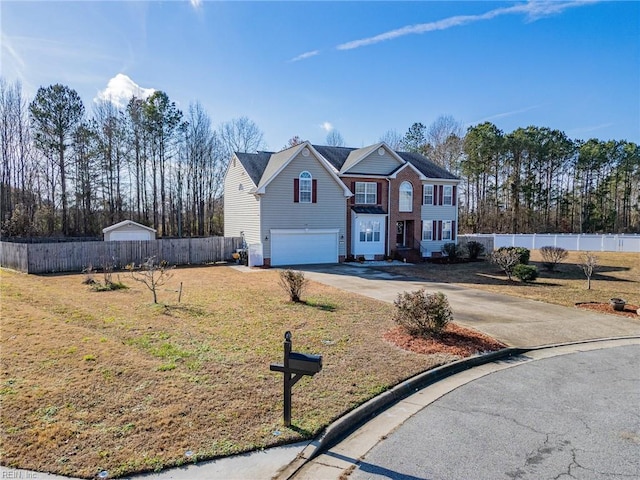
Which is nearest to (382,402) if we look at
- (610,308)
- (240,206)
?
(610,308)

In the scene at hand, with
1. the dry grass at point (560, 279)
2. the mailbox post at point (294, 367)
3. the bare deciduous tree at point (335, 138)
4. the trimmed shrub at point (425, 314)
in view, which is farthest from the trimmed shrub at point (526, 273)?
the bare deciduous tree at point (335, 138)

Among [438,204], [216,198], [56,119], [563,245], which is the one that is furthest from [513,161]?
[56,119]

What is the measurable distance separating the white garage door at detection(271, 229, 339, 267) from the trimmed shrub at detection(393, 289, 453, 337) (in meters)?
14.8

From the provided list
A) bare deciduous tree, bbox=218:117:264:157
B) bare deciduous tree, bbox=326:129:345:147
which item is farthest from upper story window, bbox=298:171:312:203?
bare deciduous tree, bbox=326:129:345:147

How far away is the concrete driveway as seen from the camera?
8.84 m

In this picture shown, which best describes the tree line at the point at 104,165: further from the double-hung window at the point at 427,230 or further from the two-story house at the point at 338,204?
the double-hung window at the point at 427,230

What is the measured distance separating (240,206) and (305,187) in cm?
507

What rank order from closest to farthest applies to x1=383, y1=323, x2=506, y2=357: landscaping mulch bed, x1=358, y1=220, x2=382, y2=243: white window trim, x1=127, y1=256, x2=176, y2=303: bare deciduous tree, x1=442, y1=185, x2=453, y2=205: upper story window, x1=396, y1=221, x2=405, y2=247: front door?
x1=383, y1=323, x2=506, y2=357: landscaping mulch bed → x1=127, y1=256, x2=176, y2=303: bare deciduous tree → x1=358, y1=220, x2=382, y2=243: white window trim → x1=396, y1=221, x2=405, y2=247: front door → x1=442, y1=185, x2=453, y2=205: upper story window

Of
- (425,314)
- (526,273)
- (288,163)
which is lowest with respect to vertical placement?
(526,273)

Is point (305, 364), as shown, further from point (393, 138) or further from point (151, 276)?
point (393, 138)

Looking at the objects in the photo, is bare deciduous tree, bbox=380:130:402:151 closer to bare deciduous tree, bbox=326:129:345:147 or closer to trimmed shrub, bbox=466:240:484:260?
bare deciduous tree, bbox=326:129:345:147

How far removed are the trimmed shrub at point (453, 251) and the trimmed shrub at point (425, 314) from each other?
18848 millimetres

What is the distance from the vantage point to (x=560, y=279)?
18.3 meters

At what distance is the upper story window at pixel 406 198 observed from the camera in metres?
26.9
